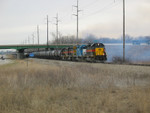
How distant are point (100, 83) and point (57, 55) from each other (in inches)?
1545

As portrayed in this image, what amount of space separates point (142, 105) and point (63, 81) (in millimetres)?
7148

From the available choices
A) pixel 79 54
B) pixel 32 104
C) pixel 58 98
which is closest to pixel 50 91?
pixel 58 98

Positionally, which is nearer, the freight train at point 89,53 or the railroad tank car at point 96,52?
the railroad tank car at point 96,52

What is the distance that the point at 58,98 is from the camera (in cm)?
939

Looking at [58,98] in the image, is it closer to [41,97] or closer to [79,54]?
[41,97]

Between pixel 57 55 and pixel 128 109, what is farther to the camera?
pixel 57 55

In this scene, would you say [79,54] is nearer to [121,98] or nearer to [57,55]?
[57,55]

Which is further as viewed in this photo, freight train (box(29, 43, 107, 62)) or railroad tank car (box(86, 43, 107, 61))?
freight train (box(29, 43, 107, 62))

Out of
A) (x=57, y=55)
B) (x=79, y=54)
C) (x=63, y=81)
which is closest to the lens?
(x=63, y=81)

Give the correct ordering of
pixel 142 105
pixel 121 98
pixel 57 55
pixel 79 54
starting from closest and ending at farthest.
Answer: pixel 142 105 < pixel 121 98 < pixel 79 54 < pixel 57 55

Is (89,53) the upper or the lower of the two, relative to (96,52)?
lower

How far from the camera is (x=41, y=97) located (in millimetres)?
9164

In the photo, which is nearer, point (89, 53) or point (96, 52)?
point (96, 52)

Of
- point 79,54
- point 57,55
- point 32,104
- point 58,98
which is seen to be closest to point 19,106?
point 32,104
